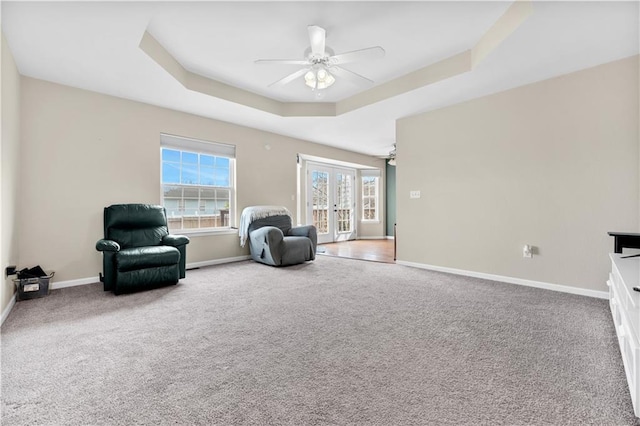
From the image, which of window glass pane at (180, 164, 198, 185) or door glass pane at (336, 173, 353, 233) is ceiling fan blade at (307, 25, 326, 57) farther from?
door glass pane at (336, 173, 353, 233)

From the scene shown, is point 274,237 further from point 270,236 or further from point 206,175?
point 206,175

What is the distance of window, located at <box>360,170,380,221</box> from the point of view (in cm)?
846

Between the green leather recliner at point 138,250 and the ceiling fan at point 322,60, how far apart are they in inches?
90.9

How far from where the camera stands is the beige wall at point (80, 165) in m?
3.15

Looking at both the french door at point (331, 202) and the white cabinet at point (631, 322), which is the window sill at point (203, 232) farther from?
the white cabinet at point (631, 322)

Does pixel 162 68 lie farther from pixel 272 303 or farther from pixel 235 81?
pixel 272 303

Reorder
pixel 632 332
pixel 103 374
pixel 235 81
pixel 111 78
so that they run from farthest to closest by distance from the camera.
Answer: pixel 235 81
pixel 111 78
pixel 103 374
pixel 632 332

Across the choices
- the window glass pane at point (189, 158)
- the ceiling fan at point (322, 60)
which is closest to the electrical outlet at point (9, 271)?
the window glass pane at point (189, 158)

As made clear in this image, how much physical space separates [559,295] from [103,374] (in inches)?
153

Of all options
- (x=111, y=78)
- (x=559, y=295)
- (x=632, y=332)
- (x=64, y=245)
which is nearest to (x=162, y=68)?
(x=111, y=78)

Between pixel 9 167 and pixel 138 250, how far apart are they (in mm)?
1288

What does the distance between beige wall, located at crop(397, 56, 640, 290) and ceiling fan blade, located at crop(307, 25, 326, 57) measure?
231 cm

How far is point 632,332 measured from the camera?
47.8 inches

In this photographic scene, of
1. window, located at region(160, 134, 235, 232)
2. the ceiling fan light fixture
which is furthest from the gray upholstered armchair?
the ceiling fan light fixture
